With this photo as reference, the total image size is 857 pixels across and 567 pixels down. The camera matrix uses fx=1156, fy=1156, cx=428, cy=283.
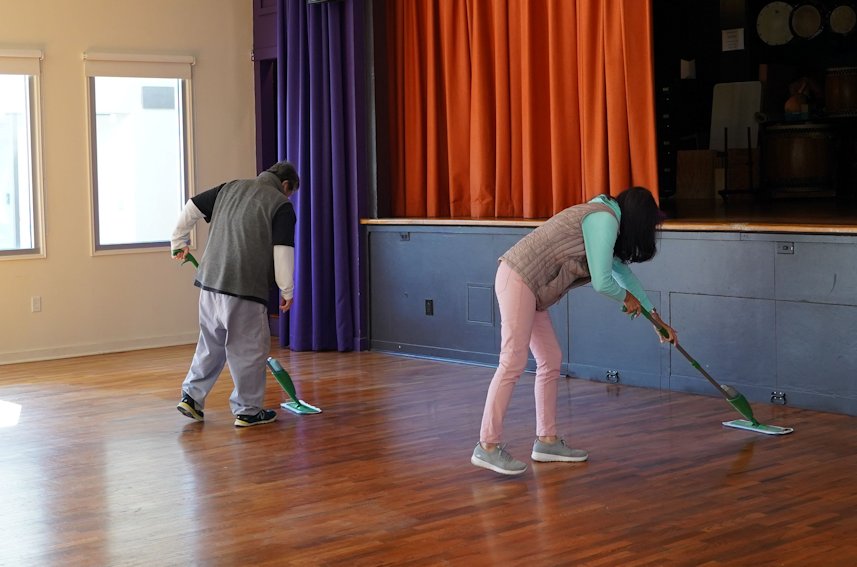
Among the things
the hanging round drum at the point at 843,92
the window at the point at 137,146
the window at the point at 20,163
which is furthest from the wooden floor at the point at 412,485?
the hanging round drum at the point at 843,92

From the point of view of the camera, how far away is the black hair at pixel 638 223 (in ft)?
14.6

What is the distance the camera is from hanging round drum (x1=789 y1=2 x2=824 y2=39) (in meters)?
10.6

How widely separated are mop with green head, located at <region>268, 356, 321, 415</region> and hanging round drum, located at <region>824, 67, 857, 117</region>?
6451 mm

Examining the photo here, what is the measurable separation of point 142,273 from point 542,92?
3.31 m

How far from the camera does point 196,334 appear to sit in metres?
8.85

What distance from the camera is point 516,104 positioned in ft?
24.5

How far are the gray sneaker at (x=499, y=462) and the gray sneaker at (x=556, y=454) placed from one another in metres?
0.16

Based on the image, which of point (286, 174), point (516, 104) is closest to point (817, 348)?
point (516, 104)

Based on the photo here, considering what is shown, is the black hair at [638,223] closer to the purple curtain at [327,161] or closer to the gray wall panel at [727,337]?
the gray wall panel at [727,337]

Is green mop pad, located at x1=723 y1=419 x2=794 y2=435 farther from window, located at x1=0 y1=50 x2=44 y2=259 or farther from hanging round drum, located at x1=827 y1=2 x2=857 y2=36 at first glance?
hanging round drum, located at x1=827 y1=2 x2=857 y2=36

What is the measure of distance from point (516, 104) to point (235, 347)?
2.82 m

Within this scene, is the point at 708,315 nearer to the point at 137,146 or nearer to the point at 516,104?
the point at 516,104

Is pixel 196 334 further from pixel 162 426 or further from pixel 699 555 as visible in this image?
pixel 699 555

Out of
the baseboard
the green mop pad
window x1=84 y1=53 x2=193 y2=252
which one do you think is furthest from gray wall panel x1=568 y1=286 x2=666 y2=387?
window x1=84 y1=53 x2=193 y2=252
